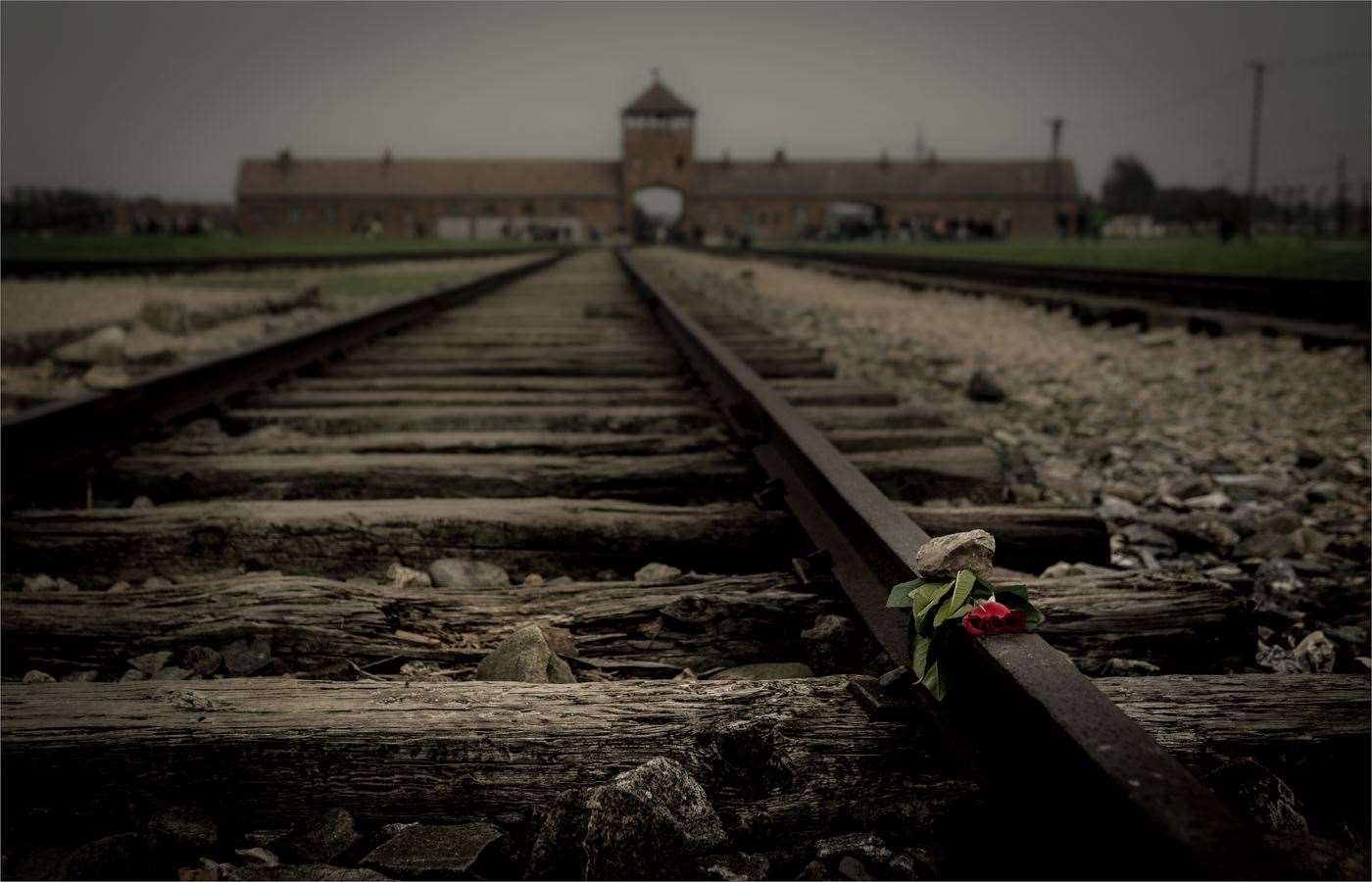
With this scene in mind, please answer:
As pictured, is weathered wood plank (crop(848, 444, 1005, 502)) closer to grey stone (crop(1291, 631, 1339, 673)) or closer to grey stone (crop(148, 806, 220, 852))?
grey stone (crop(1291, 631, 1339, 673))

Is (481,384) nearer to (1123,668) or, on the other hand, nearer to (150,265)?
(1123,668)

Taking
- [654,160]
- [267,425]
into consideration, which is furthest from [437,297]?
[654,160]

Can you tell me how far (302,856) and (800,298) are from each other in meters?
11.5

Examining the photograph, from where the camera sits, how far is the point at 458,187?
80375 mm

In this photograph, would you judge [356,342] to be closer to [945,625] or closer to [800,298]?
[945,625]

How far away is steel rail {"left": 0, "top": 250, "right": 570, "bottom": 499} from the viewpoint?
2.49 m

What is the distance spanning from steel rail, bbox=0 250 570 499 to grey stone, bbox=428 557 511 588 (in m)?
1.06

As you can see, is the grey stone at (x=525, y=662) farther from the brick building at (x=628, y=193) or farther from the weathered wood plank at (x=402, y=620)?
the brick building at (x=628, y=193)

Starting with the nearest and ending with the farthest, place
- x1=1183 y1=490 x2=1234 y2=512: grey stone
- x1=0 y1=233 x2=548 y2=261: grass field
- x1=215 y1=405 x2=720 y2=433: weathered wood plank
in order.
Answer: x1=1183 y1=490 x2=1234 y2=512: grey stone, x1=215 y1=405 x2=720 y2=433: weathered wood plank, x1=0 y1=233 x2=548 y2=261: grass field

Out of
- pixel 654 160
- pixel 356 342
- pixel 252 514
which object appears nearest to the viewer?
pixel 252 514

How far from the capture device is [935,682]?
1.16 meters

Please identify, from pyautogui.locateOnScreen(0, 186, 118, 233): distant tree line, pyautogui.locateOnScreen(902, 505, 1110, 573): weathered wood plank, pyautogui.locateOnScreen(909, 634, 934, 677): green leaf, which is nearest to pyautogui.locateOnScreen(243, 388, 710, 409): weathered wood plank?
pyautogui.locateOnScreen(902, 505, 1110, 573): weathered wood plank

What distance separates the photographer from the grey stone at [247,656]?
157 centimetres

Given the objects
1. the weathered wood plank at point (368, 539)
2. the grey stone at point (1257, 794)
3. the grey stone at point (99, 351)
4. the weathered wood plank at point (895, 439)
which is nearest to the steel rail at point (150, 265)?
the grey stone at point (99, 351)
